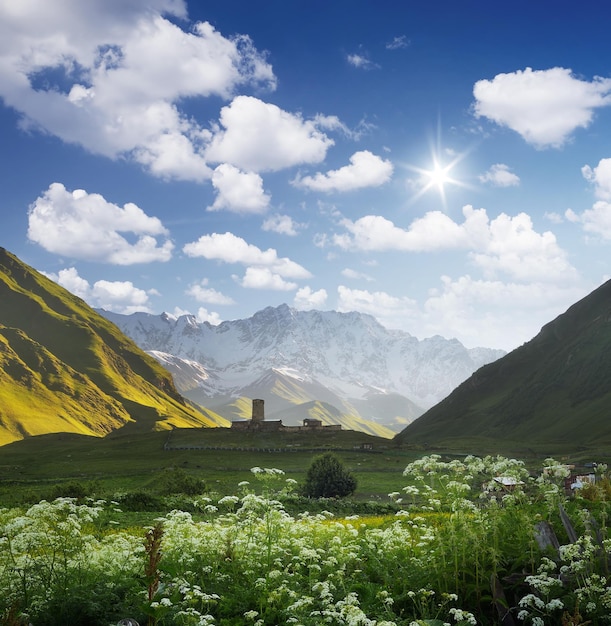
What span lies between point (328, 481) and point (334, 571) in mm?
42895

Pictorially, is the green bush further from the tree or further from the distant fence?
the distant fence

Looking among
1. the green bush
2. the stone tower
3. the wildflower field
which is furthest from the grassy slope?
the wildflower field

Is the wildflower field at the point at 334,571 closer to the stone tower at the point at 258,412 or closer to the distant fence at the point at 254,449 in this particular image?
the distant fence at the point at 254,449

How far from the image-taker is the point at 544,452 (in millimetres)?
118875

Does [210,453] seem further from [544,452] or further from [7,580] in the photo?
[7,580]

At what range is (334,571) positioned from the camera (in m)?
13.7

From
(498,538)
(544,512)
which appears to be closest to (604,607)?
(498,538)

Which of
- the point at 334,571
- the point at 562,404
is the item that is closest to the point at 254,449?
the point at 562,404

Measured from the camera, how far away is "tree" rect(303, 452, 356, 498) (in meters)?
54.9

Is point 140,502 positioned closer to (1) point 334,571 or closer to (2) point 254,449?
(1) point 334,571

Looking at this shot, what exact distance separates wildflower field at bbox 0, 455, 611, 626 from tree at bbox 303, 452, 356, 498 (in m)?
41.0

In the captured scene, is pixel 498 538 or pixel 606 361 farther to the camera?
pixel 606 361

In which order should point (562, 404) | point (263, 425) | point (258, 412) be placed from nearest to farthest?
point (263, 425), point (258, 412), point (562, 404)

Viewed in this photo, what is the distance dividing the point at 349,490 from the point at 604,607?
47.4 metres
